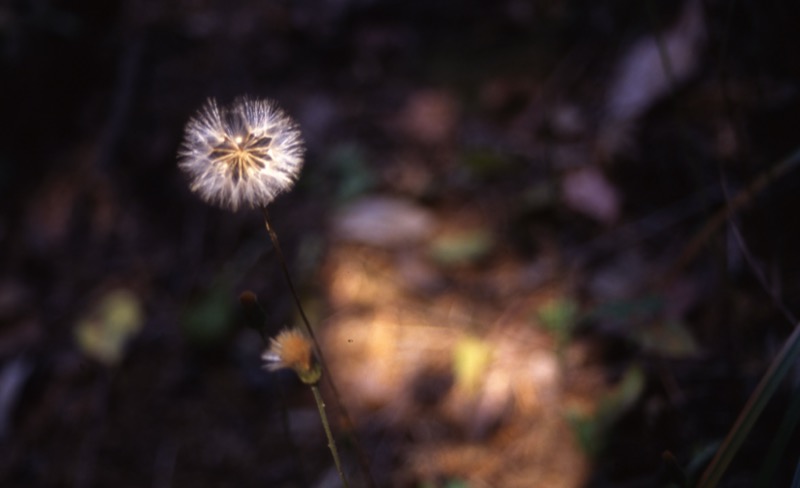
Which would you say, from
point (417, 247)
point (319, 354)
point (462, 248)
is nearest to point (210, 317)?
point (417, 247)

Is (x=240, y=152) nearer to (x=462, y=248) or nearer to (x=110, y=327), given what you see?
(x=462, y=248)

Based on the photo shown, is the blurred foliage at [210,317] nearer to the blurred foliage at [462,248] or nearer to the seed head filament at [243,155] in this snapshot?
the blurred foliage at [462,248]

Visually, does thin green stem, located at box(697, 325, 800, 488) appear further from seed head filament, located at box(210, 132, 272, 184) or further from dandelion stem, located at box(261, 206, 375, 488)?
seed head filament, located at box(210, 132, 272, 184)

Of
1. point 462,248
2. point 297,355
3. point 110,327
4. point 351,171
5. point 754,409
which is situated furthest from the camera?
point 351,171

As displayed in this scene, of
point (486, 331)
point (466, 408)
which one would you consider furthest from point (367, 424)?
point (486, 331)

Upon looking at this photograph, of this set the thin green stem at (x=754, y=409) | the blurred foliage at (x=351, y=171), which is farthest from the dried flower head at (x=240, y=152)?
the blurred foliage at (x=351, y=171)

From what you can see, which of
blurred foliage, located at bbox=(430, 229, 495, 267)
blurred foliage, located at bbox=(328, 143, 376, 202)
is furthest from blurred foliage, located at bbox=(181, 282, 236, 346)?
blurred foliage, located at bbox=(430, 229, 495, 267)
